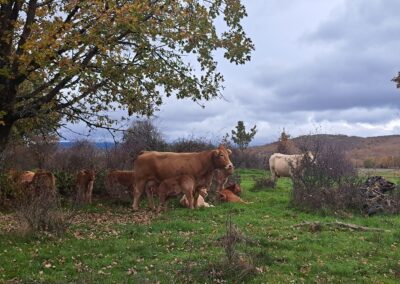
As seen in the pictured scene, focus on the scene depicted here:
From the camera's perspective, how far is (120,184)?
17.2m

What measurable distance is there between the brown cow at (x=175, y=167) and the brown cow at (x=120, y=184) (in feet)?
3.47

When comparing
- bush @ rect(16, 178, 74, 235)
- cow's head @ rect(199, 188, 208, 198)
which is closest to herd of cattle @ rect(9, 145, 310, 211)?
cow's head @ rect(199, 188, 208, 198)

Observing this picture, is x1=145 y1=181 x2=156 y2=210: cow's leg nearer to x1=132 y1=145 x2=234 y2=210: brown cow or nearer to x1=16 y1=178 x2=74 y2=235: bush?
x1=132 y1=145 x2=234 y2=210: brown cow

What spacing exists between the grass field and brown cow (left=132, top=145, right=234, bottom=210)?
5.99 feet

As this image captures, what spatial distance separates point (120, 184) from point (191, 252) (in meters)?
8.23

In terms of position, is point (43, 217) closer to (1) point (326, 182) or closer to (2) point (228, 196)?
(2) point (228, 196)

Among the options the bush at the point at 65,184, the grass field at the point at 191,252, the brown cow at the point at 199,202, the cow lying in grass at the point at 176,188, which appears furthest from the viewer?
the bush at the point at 65,184

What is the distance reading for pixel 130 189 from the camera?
56.0 ft

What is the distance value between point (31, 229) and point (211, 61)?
225 inches

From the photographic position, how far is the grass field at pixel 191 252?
322 inches

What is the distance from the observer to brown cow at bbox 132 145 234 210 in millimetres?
15484

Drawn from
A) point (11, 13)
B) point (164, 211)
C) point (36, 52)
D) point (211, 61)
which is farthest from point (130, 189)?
point (36, 52)

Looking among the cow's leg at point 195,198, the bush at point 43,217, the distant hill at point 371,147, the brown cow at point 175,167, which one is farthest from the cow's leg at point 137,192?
the distant hill at point 371,147

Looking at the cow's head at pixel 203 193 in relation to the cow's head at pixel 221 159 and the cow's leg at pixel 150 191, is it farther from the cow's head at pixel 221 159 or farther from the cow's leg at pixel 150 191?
the cow's leg at pixel 150 191
